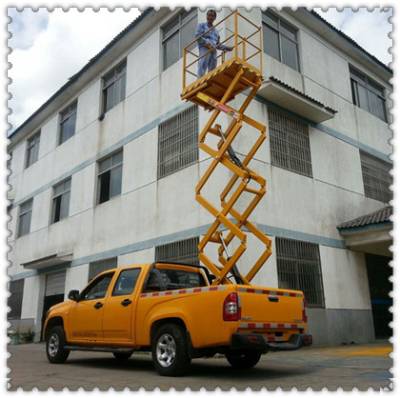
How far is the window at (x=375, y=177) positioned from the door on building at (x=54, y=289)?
1256 cm

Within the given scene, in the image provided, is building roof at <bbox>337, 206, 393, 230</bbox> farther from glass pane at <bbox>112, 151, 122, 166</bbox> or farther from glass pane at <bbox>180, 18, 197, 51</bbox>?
glass pane at <bbox>112, 151, 122, 166</bbox>

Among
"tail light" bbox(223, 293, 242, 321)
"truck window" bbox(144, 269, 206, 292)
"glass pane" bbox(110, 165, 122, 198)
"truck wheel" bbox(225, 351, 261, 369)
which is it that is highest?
"glass pane" bbox(110, 165, 122, 198)

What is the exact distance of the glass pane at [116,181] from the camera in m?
16.7

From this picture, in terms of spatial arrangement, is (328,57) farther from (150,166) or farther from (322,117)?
(150,166)

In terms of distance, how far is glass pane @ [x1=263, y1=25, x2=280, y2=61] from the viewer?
14656mm

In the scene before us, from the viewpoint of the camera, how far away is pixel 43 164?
22641 mm

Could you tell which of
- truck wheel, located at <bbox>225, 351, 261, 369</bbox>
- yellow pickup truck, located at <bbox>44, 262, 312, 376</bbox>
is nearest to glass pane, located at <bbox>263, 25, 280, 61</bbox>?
yellow pickup truck, located at <bbox>44, 262, 312, 376</bbox>

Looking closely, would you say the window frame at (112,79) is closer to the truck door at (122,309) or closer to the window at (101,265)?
the window at (101,265)

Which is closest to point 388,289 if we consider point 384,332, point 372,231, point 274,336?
point 384,332

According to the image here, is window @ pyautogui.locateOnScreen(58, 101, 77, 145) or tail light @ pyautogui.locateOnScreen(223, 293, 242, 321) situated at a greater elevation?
window @ pyautogui.locateOnScreen(58, 101, 77, 145)

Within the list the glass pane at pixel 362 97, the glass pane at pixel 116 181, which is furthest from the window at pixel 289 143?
the glass pane at pixel 116 181

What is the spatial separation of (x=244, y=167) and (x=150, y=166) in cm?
667

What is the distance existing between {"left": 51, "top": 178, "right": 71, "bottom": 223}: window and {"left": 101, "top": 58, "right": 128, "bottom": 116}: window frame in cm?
379

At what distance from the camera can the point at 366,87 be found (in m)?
18.9
